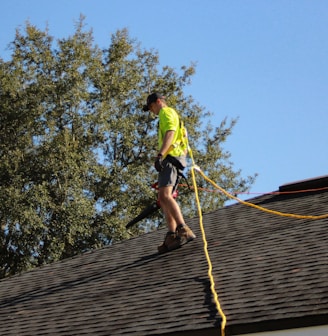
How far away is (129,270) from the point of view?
29.0ft

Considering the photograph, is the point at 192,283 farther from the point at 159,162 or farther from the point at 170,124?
the point at 170,124

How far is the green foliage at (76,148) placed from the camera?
83.8 ft

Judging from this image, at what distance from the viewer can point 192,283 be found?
24.5 feet

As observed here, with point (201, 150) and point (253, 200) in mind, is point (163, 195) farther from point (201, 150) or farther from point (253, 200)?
point (201, 150)

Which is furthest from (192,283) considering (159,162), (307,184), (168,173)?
(307,184)

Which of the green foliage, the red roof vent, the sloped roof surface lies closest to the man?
the sloped roof surface

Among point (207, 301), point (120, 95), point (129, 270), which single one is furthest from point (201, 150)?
point (207, 301)

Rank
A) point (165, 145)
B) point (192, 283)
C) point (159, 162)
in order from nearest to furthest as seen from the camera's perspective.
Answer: point (192, 283) < point (159, 162) < point (165, 145)

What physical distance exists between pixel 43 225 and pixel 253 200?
15.1 m

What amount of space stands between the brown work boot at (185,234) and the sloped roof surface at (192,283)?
99 millimetres

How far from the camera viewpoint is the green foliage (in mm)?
25547

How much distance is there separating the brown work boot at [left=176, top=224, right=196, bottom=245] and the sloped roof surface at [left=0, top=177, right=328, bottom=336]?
10cm

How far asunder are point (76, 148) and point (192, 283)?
20.0 meters

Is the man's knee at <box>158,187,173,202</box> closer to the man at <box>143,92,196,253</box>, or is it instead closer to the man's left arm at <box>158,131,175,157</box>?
the man at <box>143,92,196,253</box>
